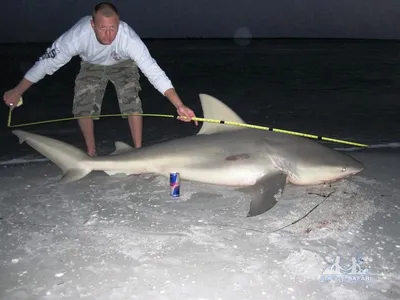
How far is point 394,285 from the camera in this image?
97.8 inches

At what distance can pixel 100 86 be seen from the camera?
4.54 meters

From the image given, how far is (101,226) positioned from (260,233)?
1009 mm

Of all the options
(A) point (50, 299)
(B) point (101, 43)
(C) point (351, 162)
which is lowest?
(A) point (50, 299)

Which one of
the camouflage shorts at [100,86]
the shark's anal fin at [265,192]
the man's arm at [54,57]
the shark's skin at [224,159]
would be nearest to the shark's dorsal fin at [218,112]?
the shark's skin at [224,159]

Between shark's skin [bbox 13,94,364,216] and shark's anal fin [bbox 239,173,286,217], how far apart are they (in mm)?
12

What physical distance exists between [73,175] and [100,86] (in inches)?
45.3

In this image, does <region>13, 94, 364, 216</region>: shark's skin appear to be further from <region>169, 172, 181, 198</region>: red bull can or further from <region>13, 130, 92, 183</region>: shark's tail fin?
<region>169, 172, 181, 198</region>: red bull can

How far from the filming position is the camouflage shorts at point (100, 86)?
4453mm

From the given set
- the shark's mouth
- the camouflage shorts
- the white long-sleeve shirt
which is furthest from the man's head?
the shark's mouth

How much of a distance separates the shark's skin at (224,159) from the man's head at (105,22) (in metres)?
0.87

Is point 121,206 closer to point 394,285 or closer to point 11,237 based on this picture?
point 11,237

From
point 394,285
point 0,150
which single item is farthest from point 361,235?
point 0,150
